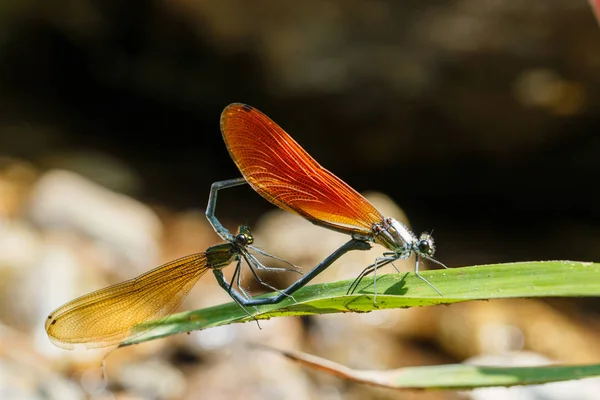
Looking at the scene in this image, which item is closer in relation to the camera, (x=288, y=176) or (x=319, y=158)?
(x=288, y=176)

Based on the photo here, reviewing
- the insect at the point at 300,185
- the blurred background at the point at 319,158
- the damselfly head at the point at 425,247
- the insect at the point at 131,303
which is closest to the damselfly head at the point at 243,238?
the insect at the point at 131,303

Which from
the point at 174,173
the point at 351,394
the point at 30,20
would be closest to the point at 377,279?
the point at 351,394

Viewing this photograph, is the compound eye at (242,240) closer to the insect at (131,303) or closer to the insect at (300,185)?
the insect at (131,303)

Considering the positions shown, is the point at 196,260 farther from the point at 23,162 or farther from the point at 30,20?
the point at 30,20

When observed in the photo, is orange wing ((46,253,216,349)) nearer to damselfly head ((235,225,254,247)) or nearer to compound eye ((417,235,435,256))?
damselfly head ((235,225,254,247))

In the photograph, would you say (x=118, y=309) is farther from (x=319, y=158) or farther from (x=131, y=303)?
(x=319, y=158)

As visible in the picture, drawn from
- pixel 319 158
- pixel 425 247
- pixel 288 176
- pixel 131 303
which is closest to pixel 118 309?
pixel 131 303
